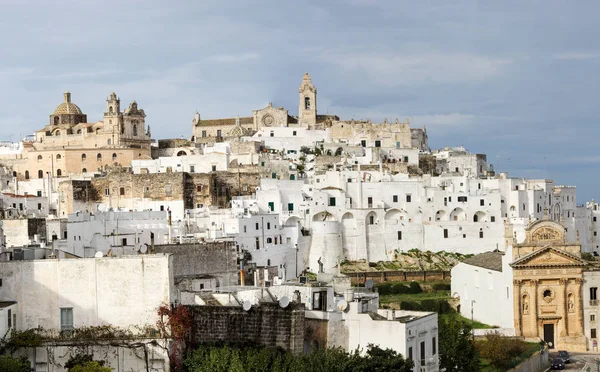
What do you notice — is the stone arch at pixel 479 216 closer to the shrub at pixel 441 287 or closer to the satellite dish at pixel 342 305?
the shrub at pixel 441 287

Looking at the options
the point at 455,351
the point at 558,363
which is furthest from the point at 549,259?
the point at 455,351

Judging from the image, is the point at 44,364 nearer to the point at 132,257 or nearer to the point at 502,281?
the point at 132,257

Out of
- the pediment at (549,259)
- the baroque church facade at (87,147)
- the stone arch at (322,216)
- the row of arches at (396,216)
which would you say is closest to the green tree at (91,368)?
the pediment at (549,259)

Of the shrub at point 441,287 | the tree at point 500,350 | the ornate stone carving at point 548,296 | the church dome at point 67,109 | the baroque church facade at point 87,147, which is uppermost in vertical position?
the church dome at point 67,109

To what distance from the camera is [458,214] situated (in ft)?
267

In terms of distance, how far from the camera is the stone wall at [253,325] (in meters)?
28.8

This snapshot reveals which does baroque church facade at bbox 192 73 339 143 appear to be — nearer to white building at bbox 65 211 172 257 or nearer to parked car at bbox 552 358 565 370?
white building at bbox 65 211 172 257

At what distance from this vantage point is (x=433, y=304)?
208 ft

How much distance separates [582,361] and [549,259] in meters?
6.79

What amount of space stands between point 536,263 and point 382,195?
22.3 metres

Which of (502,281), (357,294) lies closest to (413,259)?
(502,281)

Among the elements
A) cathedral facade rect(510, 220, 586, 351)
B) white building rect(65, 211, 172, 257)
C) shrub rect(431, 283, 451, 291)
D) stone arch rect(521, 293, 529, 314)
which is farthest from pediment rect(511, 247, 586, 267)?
white building rect(65, 211, 172, 257)

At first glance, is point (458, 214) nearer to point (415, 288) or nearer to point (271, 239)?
point (415, 288)

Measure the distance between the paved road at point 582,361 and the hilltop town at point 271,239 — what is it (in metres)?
2.00
